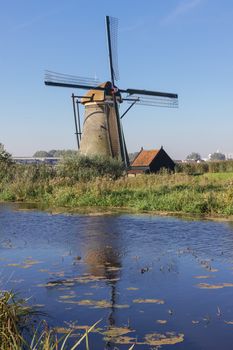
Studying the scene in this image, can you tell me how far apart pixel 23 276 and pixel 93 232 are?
5.82 m

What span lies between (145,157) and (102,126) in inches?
447

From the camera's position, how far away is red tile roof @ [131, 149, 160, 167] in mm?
48156

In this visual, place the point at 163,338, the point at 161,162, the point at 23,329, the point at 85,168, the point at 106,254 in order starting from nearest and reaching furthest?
1. the point at 163,338
2. the point at 23,329
3. the point at 106,254
4. the point at 85,168
5. the point at 161,162

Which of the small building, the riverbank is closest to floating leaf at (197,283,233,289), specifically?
the riverbank

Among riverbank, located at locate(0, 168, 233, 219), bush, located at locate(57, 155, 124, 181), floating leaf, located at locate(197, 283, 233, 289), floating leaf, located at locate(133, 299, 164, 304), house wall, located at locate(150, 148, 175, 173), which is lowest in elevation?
floating leaf, located at locate(197, 283, 233, 289)

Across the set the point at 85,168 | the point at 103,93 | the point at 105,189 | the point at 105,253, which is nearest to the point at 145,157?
the point at 103,93

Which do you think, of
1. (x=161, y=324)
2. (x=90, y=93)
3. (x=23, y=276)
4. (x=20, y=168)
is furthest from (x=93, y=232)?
(x=90, y=93)

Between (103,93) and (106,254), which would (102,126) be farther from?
(106,254)

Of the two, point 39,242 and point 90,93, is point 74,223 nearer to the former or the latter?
point 39,242

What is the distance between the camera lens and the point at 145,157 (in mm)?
49156

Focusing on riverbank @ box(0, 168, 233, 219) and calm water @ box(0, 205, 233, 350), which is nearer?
calm water @ box(0, 205, 233, 350)

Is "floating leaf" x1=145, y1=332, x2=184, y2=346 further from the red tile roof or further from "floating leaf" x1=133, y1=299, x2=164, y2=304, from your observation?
the red tile roof

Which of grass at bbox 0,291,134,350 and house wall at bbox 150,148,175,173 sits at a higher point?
house wall at bbox 150,148,175,173

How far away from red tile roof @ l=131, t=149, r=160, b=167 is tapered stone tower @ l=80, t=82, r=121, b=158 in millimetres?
9917
